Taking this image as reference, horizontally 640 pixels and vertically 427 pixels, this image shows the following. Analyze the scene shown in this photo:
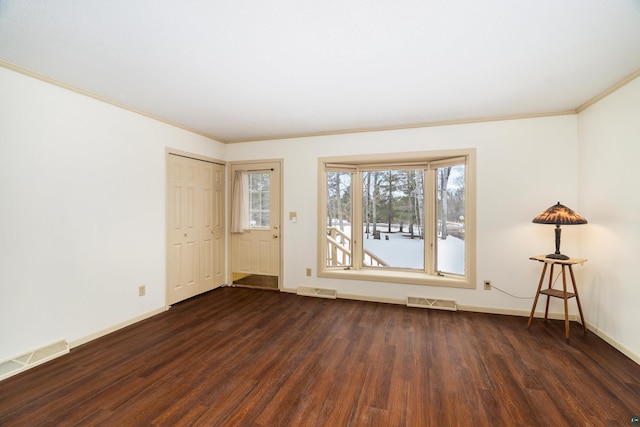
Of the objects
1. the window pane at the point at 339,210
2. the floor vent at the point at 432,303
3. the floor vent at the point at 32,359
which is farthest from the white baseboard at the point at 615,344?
the floor vent at the point at 32,359

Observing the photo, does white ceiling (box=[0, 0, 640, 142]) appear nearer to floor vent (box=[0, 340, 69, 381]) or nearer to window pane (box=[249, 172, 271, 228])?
window pane (box=[249, 172, 271, 228])

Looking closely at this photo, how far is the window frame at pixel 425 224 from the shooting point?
3666mm

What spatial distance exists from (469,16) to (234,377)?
118 inches

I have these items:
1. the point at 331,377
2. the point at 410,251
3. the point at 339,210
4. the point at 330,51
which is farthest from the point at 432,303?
the point at 330,51

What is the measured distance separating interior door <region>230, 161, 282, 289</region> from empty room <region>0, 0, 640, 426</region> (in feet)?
0.13

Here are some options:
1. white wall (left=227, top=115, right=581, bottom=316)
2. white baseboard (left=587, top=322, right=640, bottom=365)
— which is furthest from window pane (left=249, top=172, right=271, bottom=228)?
white baseboard (left=587, top=322, right=640, bottom=365)

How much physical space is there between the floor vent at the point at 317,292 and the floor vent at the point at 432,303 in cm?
109

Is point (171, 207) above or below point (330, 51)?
below

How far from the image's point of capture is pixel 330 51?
6.87ft

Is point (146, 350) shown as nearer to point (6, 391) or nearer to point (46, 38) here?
→ point (6, 391)

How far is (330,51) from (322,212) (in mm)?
2532

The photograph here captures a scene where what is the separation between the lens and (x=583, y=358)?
249cm

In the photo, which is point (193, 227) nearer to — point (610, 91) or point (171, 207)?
point (171, 207)

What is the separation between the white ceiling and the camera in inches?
65.3
